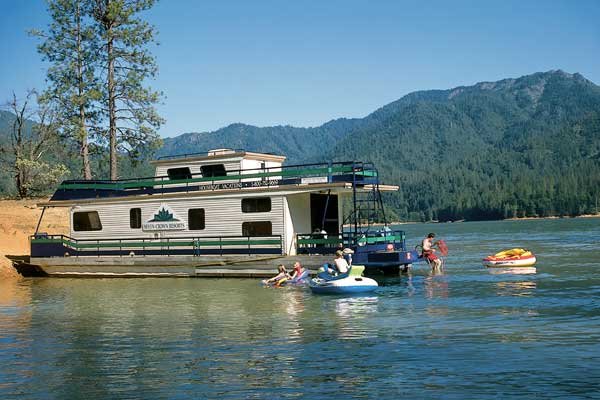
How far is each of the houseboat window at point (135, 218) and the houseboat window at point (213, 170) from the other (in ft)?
12.9

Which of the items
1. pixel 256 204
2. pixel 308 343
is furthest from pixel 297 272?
pixel 308 343

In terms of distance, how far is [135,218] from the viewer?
37.2 meters

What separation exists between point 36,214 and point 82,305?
82.4ft

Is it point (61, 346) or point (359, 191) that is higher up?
point (359, 191)

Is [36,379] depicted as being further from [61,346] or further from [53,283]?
[53,283]

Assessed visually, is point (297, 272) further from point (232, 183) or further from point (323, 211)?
point (232, 183)

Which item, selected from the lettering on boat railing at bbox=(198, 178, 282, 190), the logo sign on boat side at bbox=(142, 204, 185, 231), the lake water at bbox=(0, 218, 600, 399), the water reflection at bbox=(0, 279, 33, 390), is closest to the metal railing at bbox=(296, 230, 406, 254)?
the lettering on boat railing at bbox=(198, 178, 282, 190)

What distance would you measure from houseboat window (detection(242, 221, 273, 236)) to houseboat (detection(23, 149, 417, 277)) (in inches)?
1.9

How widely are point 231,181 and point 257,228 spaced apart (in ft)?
9.54

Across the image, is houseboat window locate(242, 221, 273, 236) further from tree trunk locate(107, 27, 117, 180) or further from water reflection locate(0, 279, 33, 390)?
tree trunk locate(107, 27, 117, 180)

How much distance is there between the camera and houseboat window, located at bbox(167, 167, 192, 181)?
37.0 metres

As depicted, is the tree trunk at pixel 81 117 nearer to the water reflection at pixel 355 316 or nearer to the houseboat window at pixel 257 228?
the houseboat window at pixel 257 228

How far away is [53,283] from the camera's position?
118 ft

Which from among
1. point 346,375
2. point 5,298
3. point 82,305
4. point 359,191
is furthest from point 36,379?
point 359,191
